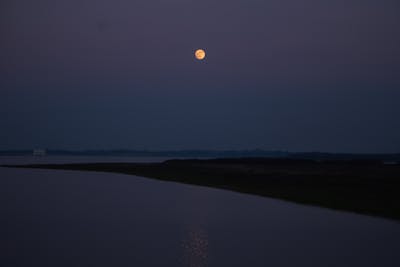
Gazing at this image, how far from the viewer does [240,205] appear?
1453 inches

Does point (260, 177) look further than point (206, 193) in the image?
Yes

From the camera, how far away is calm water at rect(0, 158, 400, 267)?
19.4 meters

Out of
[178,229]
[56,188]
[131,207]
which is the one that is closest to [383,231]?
[178,229]

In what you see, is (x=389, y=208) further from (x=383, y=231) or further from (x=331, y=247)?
(x=331, y=247)

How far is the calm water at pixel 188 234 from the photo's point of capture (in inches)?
765

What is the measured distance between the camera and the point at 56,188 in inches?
2018

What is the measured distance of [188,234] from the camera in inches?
967

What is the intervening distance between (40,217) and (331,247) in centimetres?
1760

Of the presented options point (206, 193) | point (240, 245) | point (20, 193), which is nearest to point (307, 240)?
point (240, 245)

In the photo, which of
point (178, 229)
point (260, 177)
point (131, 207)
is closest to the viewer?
point (178, 229)

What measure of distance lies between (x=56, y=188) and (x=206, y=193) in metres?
15.9

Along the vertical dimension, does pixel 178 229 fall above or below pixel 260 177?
below

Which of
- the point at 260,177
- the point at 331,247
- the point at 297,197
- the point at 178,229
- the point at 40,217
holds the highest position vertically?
the point at 260,177

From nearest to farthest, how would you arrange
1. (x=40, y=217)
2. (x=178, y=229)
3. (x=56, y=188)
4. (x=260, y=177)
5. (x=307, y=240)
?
(x=307, y=240), (x=178, y=229), (x=40, y=217), (x=56, y=188), (x=260, y=177)
